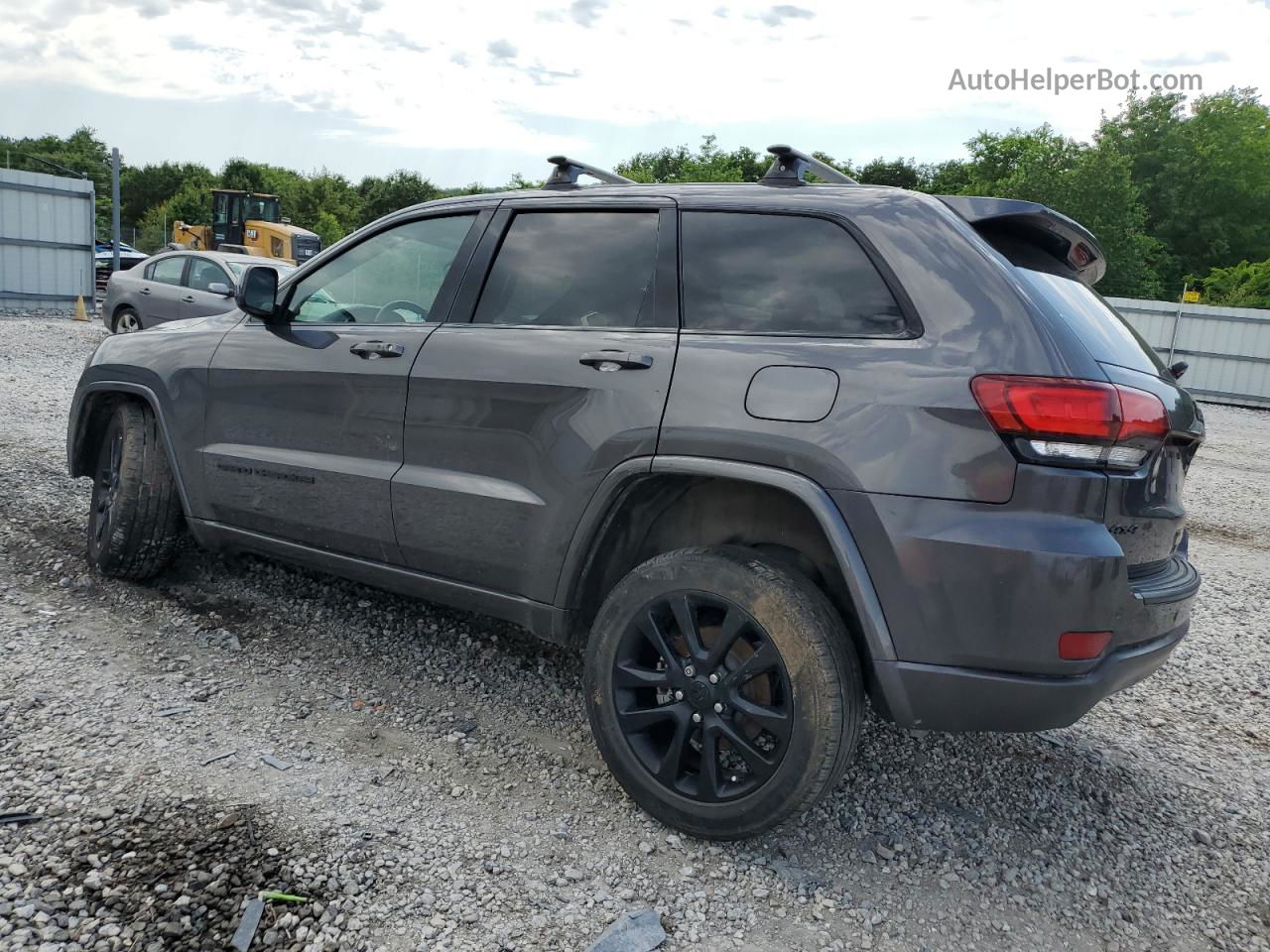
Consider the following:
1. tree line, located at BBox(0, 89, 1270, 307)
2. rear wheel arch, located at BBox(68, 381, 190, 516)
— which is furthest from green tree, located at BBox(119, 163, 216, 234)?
rear wheel arch, located at BBox(68, 381, 190, 516)

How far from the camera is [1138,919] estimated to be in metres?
2.59

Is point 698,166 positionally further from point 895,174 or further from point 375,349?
point 375,349

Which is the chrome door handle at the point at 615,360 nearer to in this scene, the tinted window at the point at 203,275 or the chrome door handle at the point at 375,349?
the chrome door handle at the point at 375,349

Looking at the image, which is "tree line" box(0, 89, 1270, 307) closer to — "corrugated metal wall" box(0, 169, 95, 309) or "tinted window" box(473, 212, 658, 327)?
"corrugated metal wall" box(0, 169, 95, 309)

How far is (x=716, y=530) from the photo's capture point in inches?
115

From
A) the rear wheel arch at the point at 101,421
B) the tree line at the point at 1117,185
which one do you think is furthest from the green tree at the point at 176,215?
the rear wheel arch at the point at 101,421

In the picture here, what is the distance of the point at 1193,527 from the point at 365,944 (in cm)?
729

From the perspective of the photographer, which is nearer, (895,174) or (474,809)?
(474,809)

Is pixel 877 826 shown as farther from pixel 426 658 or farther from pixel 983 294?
pixel 426 658

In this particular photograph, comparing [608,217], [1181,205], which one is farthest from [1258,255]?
[608,217]

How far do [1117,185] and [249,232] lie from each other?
31.6 meters

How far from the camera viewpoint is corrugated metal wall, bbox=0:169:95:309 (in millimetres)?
19453

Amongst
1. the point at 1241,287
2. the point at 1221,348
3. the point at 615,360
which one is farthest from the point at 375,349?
the point at 1241,287

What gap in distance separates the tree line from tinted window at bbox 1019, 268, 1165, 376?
1440 inches
